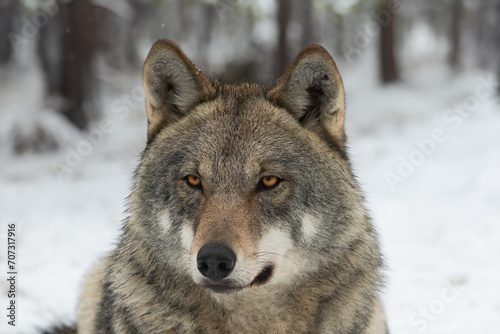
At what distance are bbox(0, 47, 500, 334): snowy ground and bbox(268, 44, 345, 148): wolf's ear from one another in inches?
45.6

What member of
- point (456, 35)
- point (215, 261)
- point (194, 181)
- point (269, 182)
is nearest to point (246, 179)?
point (269, 182)

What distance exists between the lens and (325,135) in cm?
303

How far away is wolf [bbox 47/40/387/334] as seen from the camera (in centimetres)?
269

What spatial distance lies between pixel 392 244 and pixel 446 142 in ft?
19.1

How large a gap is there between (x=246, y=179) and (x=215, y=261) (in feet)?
1.61

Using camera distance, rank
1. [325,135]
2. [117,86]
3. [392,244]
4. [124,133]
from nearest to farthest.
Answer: [325,135], [392,244], [124,133], [117,86]

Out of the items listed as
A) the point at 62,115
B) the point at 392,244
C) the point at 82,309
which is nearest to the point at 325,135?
the point at 82,309

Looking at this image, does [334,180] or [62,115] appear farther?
[62,115]

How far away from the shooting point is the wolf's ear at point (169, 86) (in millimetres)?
2900

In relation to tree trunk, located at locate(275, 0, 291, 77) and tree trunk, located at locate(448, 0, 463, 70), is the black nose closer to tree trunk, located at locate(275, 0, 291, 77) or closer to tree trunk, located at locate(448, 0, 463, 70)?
tree trunk, located at locate(275, 0, 291, 77)

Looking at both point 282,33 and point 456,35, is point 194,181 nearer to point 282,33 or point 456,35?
point 282,33

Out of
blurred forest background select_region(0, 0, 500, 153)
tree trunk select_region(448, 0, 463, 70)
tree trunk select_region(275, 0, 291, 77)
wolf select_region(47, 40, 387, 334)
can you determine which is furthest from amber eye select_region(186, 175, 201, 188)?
tree trunk select_region(448, 0, 463, 70)

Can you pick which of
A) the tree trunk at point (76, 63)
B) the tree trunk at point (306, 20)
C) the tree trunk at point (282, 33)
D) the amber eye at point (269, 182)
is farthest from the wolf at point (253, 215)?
the tree trunk at point (306, 20)

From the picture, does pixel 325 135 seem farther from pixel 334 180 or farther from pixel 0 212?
pixel 0 212
